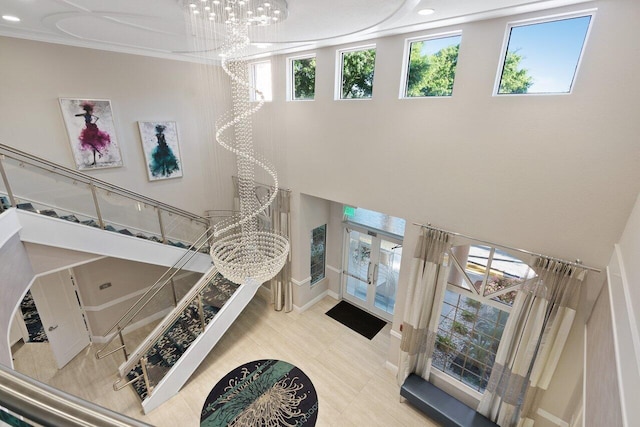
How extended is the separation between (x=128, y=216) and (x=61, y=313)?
2.67 meters

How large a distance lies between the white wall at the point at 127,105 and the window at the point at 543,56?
575 centimetres

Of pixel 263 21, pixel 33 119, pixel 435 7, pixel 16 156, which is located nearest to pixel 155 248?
pixel 16 156

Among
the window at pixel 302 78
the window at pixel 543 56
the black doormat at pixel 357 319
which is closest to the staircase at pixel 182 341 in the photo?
the black doormat at pixel 357 319

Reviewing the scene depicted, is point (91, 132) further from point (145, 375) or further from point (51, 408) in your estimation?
point (51, 408)

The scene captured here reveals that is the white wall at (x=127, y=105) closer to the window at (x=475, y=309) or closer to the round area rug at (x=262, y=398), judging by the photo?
the round area rug at (x=262, y=398)

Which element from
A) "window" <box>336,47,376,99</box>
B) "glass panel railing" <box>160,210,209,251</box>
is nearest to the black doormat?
"glass panel railing" <box>160,210,209,251</box>

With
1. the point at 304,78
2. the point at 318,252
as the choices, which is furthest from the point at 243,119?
the point at 318,252

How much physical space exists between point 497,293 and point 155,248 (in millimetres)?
6246

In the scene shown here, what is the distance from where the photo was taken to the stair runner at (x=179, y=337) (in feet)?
17.7

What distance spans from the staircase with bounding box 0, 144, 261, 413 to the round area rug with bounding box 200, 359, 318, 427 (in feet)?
2.58

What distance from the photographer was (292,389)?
5.37m

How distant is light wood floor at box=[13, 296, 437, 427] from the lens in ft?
16.2

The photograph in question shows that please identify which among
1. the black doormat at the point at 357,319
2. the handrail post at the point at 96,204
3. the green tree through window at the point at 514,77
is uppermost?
the green tree through window at the point at 514,77

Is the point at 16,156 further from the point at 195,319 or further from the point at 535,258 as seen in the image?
the point at 535,258
